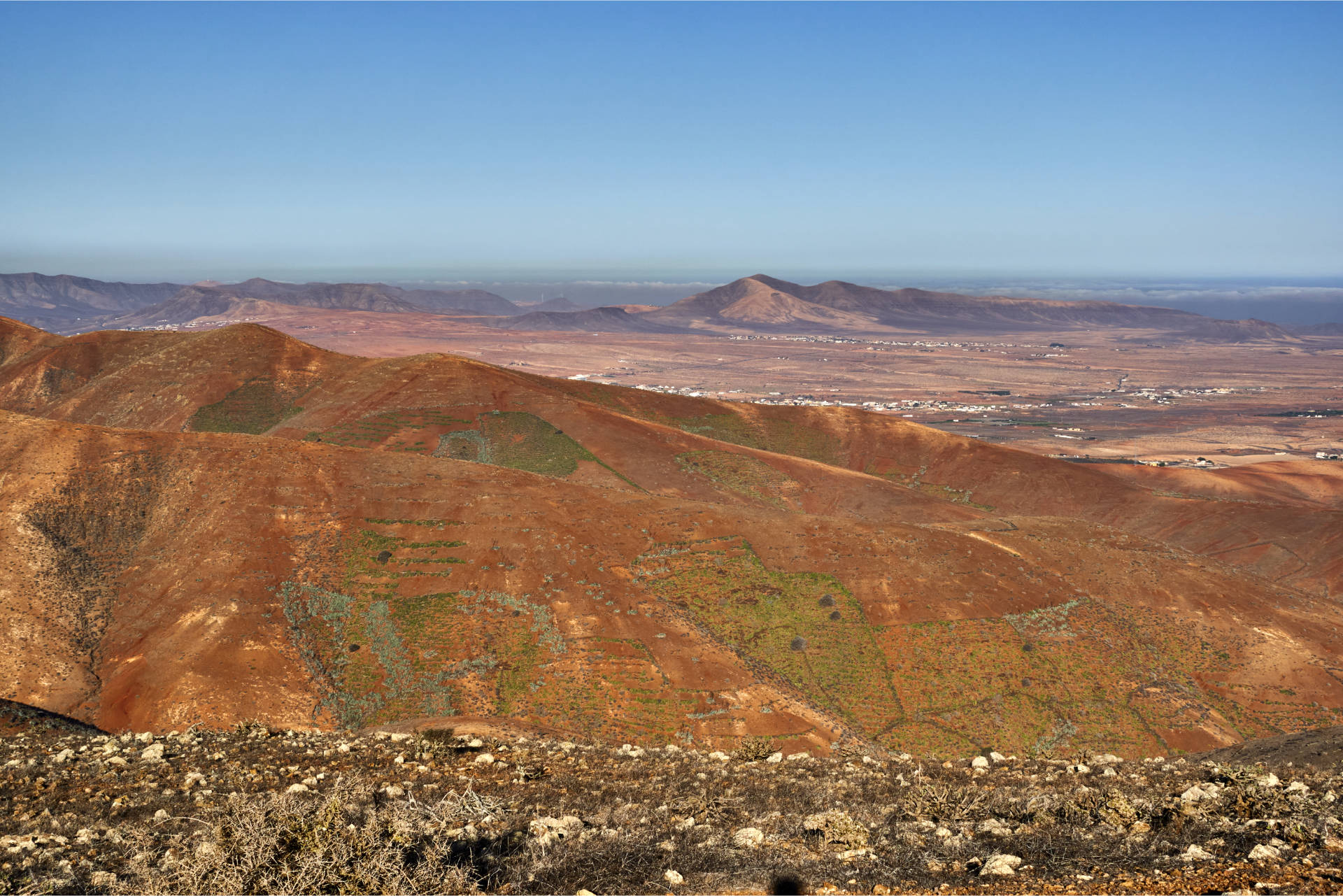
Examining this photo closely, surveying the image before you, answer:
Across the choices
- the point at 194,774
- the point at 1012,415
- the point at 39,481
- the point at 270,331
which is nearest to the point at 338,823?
the point at 194,774

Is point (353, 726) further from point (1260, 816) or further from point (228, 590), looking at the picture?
point (1260, 816)

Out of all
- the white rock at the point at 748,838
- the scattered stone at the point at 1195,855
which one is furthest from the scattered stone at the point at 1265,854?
the white rock at the point at 748,838

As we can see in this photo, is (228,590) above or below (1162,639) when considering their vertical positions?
above

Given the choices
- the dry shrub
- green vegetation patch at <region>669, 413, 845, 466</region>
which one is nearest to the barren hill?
the dry shrub

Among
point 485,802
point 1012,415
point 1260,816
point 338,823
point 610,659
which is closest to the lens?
point 338,823

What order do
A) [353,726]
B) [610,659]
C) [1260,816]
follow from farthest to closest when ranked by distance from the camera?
[610,659] < [353,726] < [1260,816]

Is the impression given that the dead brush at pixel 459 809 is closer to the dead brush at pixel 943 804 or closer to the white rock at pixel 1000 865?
the dead brush at pixel 943 804

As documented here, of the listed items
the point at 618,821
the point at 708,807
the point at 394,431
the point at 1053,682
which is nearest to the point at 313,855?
the point at 618,821
